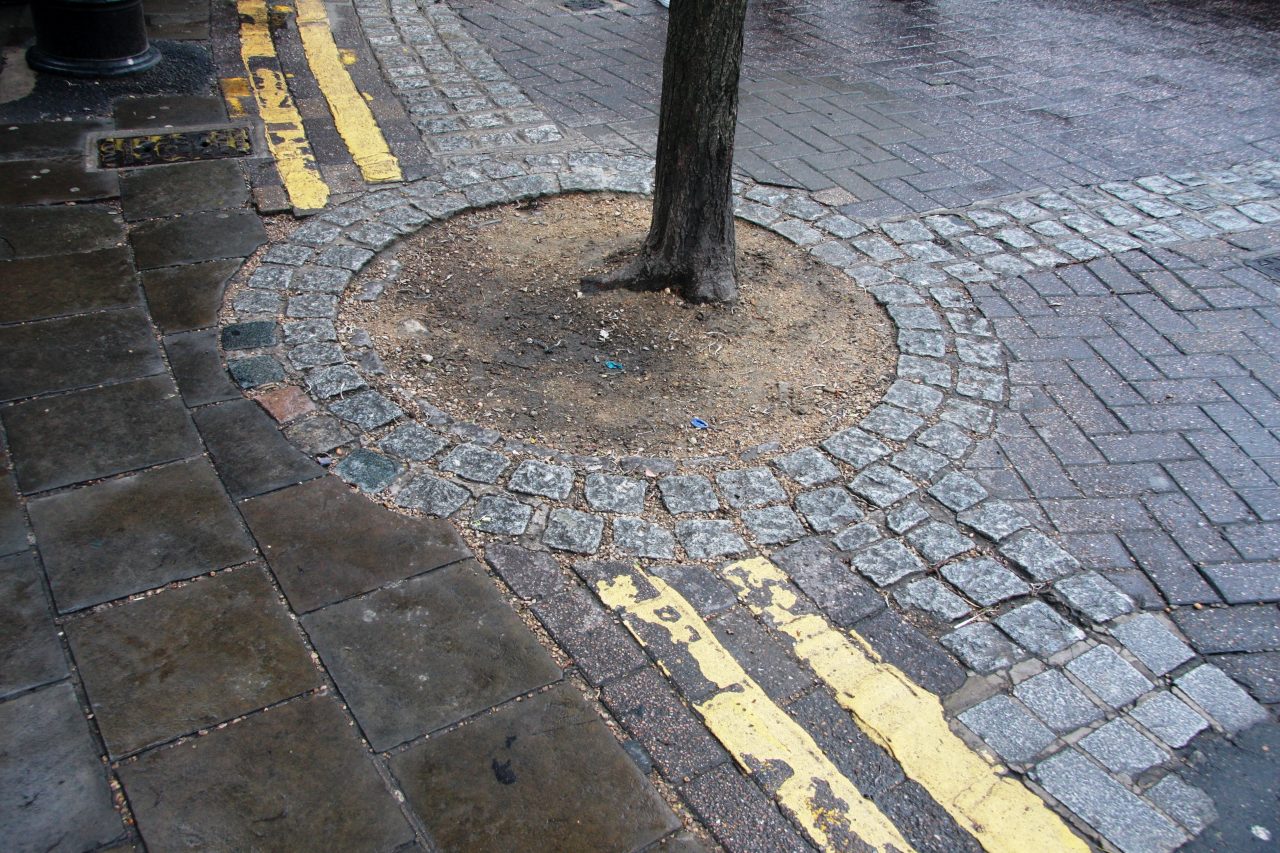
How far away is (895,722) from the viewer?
265 centimetres

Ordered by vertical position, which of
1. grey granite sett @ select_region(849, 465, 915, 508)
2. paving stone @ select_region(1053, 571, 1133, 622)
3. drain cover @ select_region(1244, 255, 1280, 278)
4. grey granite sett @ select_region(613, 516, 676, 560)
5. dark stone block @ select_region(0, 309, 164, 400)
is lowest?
grey granite sett @ select_region(613, 516, 676, 560)

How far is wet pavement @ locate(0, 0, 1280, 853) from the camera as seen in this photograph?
95.6 inches

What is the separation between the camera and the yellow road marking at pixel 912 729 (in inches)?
94.7

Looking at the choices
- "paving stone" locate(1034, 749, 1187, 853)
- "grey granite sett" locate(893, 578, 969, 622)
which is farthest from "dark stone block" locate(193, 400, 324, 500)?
"paving stone" locate(1034, 749, 1187, 853)

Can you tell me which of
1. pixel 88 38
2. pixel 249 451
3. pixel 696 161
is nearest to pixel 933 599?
pixel 696 161

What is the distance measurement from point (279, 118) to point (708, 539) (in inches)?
175

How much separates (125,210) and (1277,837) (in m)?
5.48

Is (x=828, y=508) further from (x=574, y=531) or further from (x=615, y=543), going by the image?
(x=574, y=531)

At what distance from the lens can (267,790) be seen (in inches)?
92.5

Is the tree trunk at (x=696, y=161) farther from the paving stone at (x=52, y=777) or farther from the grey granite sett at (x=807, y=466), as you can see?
the paving stone at (x=52, y=777)

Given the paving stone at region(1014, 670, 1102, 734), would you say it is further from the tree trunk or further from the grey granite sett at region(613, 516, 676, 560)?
the tree trunk

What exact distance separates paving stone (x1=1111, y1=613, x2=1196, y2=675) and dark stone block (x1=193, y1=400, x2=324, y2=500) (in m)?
2.82

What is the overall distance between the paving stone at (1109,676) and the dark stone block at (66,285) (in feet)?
13.5

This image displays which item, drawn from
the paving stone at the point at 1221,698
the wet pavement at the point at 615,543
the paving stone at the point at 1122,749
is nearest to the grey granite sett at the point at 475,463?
the wet pavement at the point at 615,543
